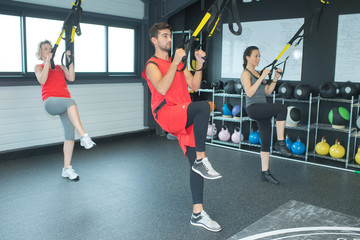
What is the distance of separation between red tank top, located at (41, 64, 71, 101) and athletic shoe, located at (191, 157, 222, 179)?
202 centimetres

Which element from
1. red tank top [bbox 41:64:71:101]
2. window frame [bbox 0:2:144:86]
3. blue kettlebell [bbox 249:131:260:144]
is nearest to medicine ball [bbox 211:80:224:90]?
blue kettlebell [bbox 249:131:260:144]

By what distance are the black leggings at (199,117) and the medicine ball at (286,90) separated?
2.89m

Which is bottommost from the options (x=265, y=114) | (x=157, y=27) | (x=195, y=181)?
(x=195, y=181)

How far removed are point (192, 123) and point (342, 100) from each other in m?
2.94

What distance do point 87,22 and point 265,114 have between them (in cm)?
340

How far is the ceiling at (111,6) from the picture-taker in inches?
201

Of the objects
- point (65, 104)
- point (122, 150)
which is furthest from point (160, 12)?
point (65, 104)

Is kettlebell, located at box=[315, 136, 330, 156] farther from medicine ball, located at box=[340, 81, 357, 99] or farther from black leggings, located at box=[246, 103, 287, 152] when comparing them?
black leggings, located at box=[246, 103, 287, 152]

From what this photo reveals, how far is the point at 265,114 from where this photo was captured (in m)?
3.74

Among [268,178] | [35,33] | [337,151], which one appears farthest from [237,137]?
[35,33]

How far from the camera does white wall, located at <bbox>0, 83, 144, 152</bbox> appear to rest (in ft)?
15.5

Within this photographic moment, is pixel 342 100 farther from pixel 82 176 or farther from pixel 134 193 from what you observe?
pixel 82 176

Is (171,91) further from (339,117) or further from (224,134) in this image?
(224,134)

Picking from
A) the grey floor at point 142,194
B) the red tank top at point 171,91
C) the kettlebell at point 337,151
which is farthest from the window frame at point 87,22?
the kettlebell at point 337,151
